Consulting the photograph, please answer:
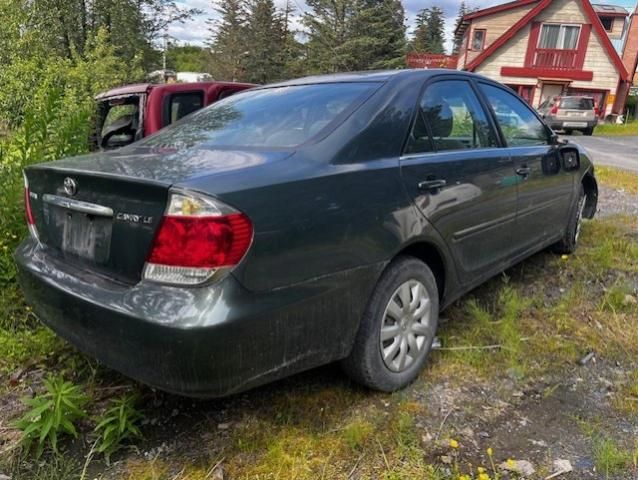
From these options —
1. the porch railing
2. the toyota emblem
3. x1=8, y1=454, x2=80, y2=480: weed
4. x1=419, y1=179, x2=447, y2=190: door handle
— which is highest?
the porch railing

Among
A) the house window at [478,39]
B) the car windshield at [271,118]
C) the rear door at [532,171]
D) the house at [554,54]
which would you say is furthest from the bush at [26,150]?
the house window at [478,39]

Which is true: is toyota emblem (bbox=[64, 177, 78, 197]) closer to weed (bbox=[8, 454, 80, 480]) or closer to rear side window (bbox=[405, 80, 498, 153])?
weed (bbox=[8, 454, 80, 480])

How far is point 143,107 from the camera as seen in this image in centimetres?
535

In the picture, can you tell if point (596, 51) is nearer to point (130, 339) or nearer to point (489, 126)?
point (489, 126)

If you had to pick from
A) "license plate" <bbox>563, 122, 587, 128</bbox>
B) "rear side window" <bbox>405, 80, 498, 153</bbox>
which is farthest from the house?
"rear side window" <bbox>405, 80, 498, 153</bbox>

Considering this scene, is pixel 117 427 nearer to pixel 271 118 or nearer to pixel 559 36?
pixel 271 118

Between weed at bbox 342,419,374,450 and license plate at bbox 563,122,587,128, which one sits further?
license plate at bbox 563,122,587,128

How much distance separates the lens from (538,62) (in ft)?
86.9

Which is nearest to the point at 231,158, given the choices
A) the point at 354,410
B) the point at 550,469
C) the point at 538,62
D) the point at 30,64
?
the point at 354,410

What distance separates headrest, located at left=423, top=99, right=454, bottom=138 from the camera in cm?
271

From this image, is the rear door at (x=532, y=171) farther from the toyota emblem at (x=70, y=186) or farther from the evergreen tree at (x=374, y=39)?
the evergreen tree at (x=374, y=39)

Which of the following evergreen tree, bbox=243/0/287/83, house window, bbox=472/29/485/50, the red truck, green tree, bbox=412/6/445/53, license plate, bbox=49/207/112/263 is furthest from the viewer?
green tree, bbox=412/6/445/53

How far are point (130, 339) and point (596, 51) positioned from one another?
30.3 m

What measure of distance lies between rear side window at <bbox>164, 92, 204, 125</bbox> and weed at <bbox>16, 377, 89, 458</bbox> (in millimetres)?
3717
